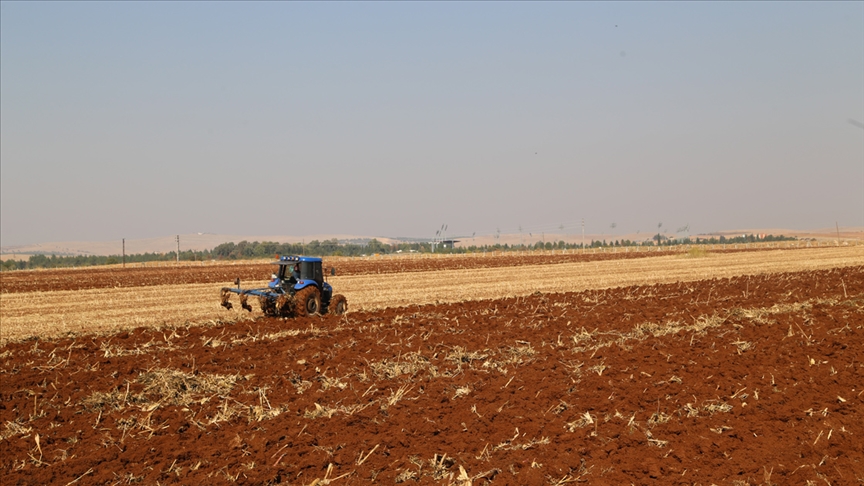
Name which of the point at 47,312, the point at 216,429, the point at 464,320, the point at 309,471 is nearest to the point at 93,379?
the point at 216,429

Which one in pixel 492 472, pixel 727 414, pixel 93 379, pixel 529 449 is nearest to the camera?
pixel 492 472

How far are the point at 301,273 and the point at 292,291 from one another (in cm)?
66

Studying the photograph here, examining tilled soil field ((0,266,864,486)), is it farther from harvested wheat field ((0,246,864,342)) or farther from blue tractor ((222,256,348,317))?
harvested wheat field ((0,246,864,342))

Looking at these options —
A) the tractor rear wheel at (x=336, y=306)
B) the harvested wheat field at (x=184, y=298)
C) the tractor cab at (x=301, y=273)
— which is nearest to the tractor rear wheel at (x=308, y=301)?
the tractor cab at (x=301, y=273)

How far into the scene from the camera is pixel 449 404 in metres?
9.87

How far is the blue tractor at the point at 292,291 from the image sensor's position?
1881cm

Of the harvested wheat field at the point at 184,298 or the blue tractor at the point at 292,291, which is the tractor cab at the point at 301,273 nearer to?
the blue tractor at the point at 292,291

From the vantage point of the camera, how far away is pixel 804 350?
12898mm

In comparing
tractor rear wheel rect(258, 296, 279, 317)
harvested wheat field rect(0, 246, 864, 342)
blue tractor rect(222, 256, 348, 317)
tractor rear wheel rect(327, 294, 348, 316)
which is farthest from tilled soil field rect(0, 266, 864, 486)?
harvested wheat field rect(0, 246, 864, 342)

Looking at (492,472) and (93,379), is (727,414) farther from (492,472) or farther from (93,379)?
(93,379)

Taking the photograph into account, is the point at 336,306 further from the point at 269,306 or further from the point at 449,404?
the point at 449,404

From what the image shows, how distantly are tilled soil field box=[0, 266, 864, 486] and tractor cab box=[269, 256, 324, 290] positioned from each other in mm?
2256

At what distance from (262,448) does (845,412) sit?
712 cm

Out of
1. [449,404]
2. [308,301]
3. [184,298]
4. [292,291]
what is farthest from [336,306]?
[184,298]
